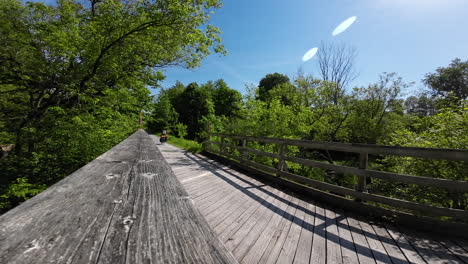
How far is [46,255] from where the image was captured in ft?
1.15

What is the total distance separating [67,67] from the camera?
6066 millimetres

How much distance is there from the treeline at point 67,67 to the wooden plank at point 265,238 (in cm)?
591

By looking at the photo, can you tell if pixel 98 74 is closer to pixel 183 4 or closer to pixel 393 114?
pixel 183 4

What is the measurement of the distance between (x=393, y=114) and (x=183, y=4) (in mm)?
19289

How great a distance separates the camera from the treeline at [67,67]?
18.4ft

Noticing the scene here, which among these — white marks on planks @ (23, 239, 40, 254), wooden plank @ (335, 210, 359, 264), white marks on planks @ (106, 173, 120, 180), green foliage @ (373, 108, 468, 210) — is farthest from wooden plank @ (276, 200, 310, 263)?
green foliage @ (373, 108, 468, 210)

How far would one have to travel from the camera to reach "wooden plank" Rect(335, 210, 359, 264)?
193 cm

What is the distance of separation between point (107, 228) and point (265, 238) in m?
2.14

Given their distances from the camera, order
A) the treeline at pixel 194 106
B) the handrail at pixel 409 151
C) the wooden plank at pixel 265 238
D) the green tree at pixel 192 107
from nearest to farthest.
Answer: the wooden plank at pixel 265 238, the handrail at pixel 409 151, the treeline at pixel 194 106, the green tree at pixel 192 107

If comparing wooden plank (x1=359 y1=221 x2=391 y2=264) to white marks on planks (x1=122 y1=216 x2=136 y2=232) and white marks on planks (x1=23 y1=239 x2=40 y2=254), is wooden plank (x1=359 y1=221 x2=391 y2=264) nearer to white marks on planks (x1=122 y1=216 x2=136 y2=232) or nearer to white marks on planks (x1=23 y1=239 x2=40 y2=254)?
white marks on planks (x1=122 y1=216 x2=136 y2=232)

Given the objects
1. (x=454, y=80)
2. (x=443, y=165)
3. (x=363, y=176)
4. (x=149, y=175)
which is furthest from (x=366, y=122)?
(x=454, y=80)

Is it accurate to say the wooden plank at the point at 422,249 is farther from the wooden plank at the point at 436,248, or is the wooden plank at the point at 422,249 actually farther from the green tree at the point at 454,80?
the green tree at the point at 454,80

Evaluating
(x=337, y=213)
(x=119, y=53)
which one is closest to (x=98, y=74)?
(x=119, y=53)

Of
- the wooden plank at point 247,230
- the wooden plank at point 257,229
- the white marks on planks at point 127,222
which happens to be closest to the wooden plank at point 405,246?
the wooden plank at point 257,229
